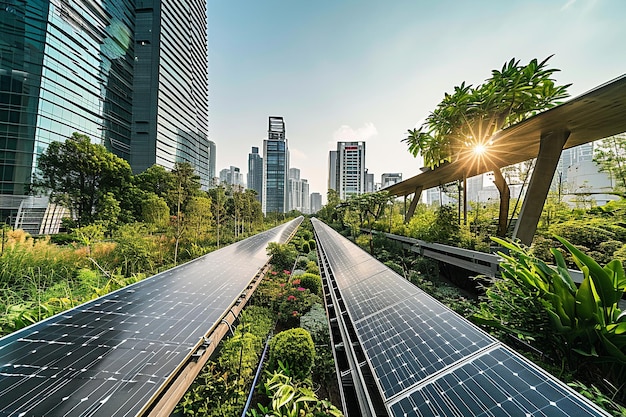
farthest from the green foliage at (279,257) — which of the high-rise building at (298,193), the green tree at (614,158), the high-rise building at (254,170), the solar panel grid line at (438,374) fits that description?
the high-rise building at (298,193)

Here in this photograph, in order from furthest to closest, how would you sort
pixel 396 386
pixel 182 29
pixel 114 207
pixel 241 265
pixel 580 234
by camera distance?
1. pixel 182 29
2. pixel 114 207
3. pixel 241 265
4. pixel 580 234
5. pixel 396 386

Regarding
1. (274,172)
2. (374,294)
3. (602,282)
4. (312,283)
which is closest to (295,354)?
(374,294)

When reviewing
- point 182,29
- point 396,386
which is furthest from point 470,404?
point 182,29

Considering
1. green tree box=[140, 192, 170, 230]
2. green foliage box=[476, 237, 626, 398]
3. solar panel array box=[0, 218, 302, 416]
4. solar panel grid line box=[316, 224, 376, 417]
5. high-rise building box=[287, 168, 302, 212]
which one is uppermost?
high-rise building box=[287, 168, 302, 212]

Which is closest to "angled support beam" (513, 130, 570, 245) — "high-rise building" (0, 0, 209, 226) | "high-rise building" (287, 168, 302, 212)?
"high-rise building" (0, 0, 209, 226)

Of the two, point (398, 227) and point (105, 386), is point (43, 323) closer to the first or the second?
point (105, 386)

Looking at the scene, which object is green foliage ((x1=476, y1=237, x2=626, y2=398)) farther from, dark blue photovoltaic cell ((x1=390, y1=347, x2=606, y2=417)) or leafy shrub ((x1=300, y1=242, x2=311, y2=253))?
leafy shrub ((x1=300, y1=242, x2=311, y2=253))

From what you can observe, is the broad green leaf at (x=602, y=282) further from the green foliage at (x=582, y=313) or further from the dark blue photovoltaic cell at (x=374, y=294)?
the dark blue photovoltaic cell at (x=374, y=294)
